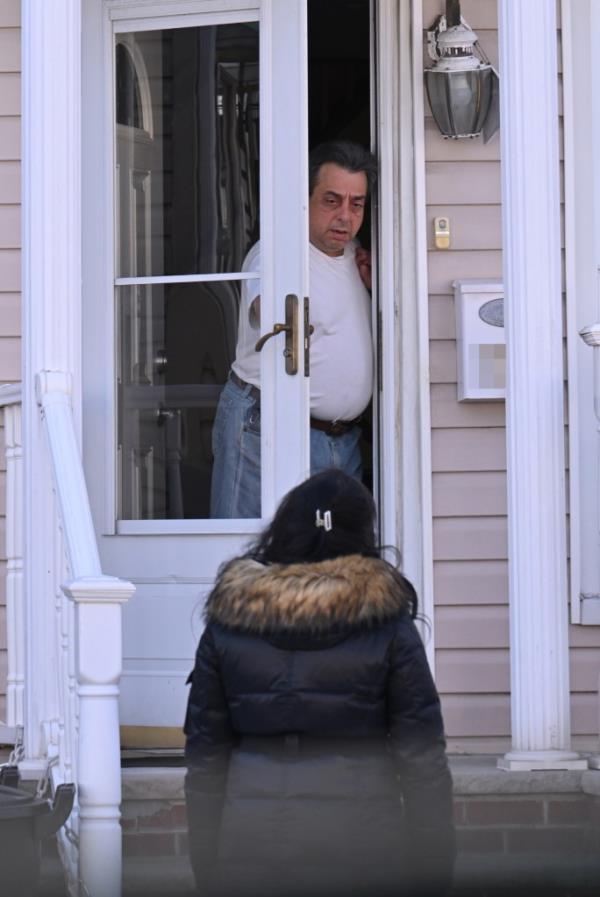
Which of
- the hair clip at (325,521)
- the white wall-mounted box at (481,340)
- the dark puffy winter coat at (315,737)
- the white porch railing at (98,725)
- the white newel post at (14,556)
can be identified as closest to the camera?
the dark puffy winter coat at (315,737)

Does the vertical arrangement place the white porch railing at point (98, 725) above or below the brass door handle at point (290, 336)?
below

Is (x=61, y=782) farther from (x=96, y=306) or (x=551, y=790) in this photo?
(x=96, y=306)

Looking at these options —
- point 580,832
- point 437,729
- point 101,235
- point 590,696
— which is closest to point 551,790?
point 580,832

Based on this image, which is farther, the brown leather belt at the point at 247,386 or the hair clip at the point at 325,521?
the brown leather belt at the point at 247,386

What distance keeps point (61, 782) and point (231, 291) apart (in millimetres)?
1911

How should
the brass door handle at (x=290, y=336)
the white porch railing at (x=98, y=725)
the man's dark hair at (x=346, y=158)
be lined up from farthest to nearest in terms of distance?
the man's dark hair at (x=346, y=158) → the brass door handle at (x=290, y=336) → the white porch railing at (x=98, y=725)

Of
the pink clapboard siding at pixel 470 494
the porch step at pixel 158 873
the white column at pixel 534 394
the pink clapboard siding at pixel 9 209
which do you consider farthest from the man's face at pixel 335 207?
the porch step at pixel 158 873

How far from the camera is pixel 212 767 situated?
11.6 feet

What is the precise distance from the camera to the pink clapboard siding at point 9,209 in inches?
228

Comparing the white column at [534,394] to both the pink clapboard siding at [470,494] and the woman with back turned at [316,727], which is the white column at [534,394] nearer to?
the pink clapboard siding at [470,494]

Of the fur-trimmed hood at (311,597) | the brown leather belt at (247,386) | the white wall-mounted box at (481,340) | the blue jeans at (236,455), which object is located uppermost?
the white wall-mounted box at (481,340)

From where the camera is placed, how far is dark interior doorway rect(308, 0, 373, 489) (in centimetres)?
790

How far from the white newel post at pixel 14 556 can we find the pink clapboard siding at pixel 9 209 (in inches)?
15.0

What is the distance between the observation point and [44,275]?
16.5 feet
